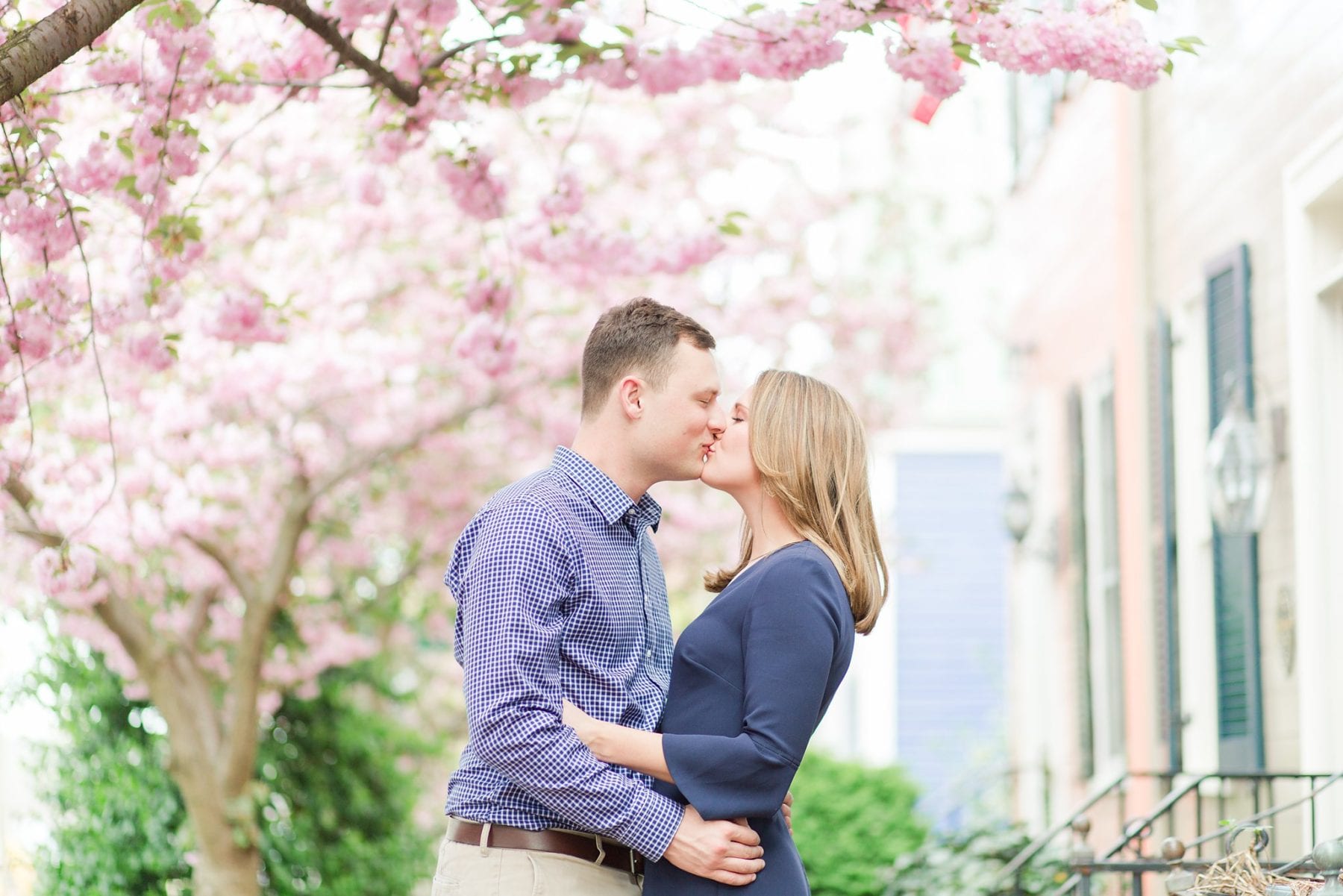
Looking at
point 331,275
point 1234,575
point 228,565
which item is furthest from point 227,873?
point 1234,575

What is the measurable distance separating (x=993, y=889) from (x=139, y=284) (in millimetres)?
4407

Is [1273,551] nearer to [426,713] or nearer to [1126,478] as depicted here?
[1126,478]

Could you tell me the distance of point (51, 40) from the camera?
3277 millimetres

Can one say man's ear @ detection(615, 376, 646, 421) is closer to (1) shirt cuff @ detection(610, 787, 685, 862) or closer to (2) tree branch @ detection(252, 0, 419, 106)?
(1) shirt cuff @ detection(610, 787, 685, 862)

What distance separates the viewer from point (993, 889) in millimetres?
6926

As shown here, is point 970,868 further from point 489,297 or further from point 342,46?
point 342,46

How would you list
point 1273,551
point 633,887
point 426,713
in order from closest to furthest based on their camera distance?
point 633,887
point 1273,551
point 426,713

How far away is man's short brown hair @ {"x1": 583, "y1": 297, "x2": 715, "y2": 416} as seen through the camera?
3.24 m

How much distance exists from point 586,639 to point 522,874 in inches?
18.1

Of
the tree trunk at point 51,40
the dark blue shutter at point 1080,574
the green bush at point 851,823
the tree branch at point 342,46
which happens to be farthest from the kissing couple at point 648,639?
the green bush at point 851,823

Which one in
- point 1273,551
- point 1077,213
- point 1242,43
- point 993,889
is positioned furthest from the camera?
point 1077,213

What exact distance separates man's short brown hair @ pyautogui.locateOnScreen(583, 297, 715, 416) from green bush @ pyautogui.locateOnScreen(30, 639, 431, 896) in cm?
577

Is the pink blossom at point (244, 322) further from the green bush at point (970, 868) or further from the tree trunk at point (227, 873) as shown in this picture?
the green bush at point (970, 868)

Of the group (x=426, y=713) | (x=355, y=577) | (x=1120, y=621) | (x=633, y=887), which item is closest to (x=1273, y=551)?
(x=1120, y=621)
